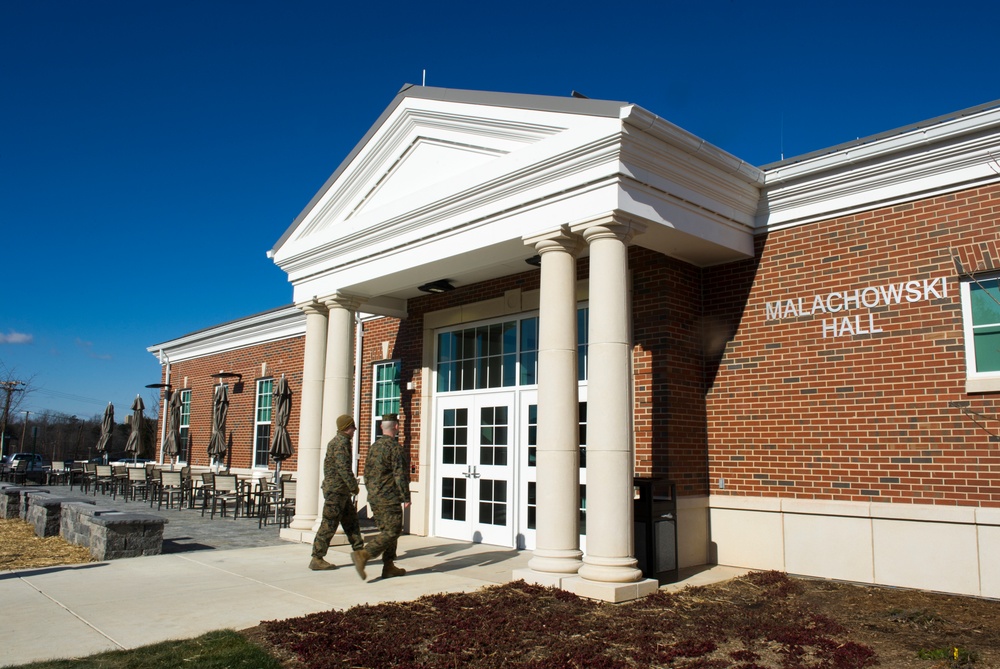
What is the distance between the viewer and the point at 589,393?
7.81 metres

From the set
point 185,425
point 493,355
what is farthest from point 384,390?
point 185,425

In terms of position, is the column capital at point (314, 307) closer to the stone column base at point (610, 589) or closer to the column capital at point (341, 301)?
the column capital at point (341, 301)

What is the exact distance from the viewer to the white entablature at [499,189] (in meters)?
7.96

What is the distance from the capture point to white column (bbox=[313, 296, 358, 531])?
1148 cm

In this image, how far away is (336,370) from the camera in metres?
11.6

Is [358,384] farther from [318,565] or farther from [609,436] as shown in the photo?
[609,436]

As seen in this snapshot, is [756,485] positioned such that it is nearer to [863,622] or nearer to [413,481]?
[863,622]

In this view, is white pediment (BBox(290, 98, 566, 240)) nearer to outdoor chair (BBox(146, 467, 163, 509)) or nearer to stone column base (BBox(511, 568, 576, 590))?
stone column base (BBox(511, 568, 576, 590))

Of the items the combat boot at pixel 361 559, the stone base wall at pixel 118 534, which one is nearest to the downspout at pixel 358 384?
the stone base wall at pixel 118 534

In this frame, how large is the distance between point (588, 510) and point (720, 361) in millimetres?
3061

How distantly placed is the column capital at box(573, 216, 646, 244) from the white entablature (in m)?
0.08

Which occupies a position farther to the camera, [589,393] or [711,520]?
[711,520]

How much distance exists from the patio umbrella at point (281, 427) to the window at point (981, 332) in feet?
38.7

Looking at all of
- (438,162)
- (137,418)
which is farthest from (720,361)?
(137,418)
